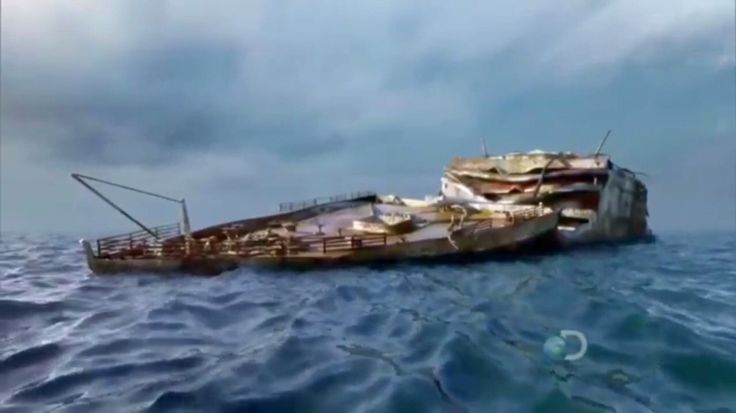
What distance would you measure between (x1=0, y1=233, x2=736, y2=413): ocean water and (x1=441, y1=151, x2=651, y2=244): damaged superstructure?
15.9m

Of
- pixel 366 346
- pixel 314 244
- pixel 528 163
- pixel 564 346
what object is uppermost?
pixel 528 163

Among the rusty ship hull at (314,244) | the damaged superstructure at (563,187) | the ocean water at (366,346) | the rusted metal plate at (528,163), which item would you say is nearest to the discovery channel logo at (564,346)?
the ocean water at (366,346)

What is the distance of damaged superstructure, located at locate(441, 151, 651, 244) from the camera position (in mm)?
36250

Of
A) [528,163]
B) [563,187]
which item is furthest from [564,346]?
[528,163]

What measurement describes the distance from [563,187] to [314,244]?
723 inches

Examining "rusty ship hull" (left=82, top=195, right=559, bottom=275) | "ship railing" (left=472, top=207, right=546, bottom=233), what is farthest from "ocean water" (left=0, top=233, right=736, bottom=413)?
"ship railing" (left=472, top=207, right=546, bottom=233)

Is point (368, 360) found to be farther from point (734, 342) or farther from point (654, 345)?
point (734, 342)

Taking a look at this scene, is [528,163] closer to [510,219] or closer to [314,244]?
[510,219]

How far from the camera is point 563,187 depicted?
36.7 meters

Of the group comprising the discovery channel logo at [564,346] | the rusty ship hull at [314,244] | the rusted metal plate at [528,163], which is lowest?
the discovery channel logo at [564,346]

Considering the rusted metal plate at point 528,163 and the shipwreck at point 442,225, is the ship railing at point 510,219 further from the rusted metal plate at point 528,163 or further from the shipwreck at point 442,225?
the rusted metal plate at point 528,163

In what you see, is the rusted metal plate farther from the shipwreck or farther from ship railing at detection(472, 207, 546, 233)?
ship railing at detection(472, 207, 546, 233)

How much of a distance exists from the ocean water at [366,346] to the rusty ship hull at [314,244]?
98.9 inches

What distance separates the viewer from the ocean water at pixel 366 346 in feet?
26.5
